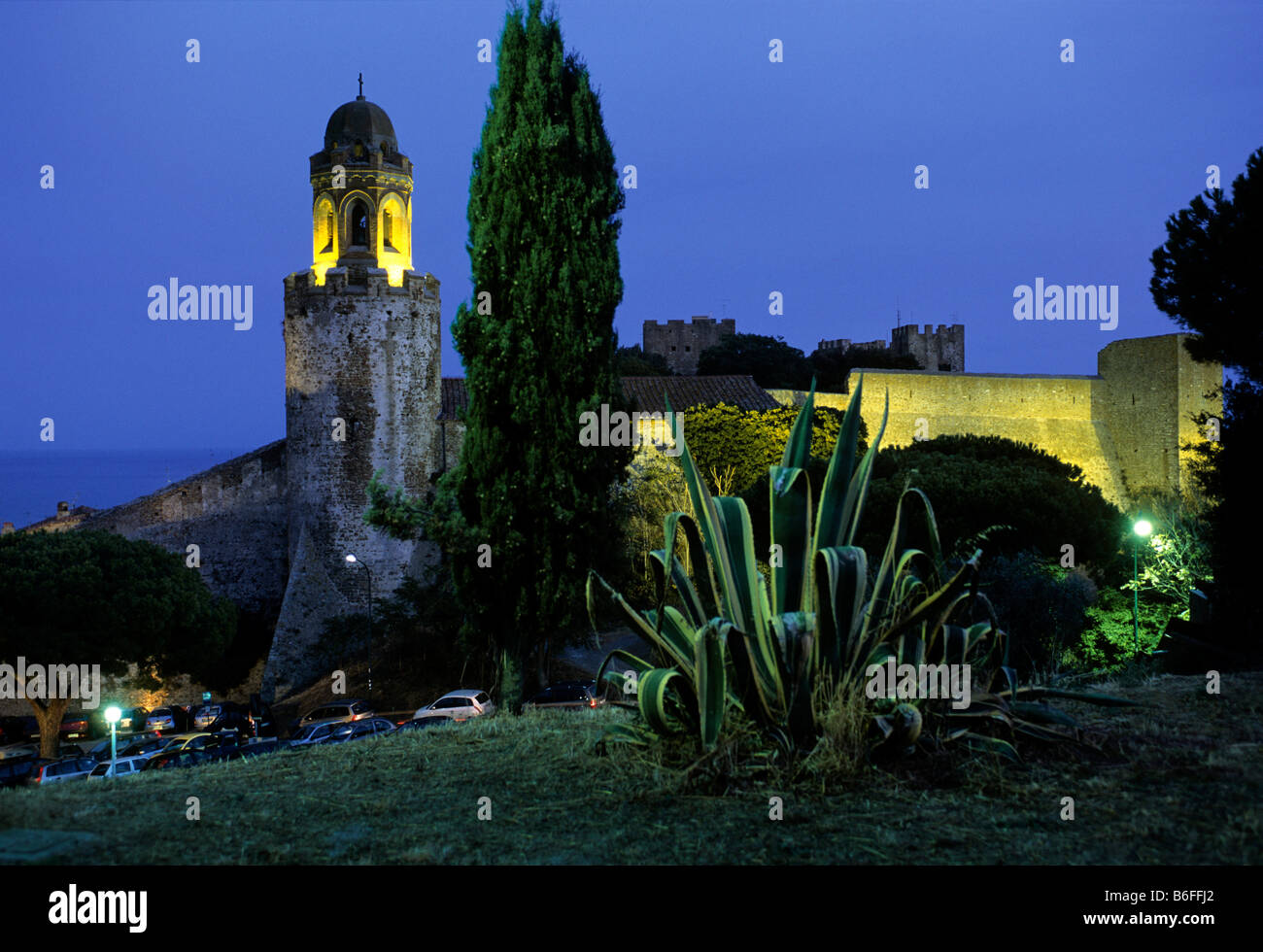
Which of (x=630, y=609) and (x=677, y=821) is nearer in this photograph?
(x=677, y=821)

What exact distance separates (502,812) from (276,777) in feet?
5.59

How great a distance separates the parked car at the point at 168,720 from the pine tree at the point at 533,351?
59.8ft

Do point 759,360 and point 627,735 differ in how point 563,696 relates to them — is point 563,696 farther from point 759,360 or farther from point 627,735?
point 759,360

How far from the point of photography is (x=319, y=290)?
3169cm

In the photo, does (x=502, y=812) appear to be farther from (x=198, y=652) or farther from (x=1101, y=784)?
(x=198, y=652)

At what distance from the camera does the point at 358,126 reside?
33.3 m

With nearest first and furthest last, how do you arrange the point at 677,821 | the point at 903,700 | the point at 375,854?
1. the point at 375,854
2. the point at 677,821
3. the point at 903,700

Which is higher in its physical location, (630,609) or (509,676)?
(630,609)

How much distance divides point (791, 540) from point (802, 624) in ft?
2.00

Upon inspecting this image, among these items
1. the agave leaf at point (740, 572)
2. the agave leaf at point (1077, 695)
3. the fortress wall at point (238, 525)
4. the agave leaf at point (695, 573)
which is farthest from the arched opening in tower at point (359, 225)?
the agave leaf at point (1077, 695)

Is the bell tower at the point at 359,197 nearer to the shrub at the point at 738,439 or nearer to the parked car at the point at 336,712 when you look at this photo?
the shrub at the point at 738,439

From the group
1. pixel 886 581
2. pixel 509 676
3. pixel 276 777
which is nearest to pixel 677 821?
pixel 886 581

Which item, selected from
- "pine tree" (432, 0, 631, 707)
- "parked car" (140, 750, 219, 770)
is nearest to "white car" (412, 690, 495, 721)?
"parked car" (140, 750, 219, 770)
